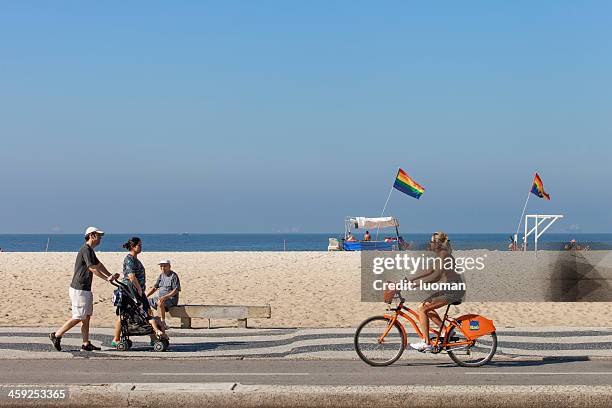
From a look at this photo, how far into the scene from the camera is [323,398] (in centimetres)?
774

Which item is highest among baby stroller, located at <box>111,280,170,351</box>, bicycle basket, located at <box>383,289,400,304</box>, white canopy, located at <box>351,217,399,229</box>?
white canopy, located at <box>351,217,399,229</box>

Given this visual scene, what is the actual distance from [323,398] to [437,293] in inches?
111

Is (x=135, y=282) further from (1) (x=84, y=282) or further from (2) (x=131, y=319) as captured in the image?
(1) (x=84, y=282)

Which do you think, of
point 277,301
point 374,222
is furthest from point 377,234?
point 277,301

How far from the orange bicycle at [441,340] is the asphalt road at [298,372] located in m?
0.15

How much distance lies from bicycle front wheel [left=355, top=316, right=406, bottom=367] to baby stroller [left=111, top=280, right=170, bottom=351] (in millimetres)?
2837

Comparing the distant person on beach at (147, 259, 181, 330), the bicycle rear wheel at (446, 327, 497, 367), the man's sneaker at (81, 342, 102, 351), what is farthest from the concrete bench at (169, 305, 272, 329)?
the bicycle rear wheel at (446, 327, 497, 367)

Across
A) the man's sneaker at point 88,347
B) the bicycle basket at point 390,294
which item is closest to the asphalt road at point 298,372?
the man's sneaker at point 88,347

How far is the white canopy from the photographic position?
5684 cm

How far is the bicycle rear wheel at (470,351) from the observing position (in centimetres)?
1013

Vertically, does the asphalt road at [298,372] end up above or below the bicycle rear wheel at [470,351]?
below

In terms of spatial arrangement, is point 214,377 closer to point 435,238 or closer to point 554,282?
point 435,238

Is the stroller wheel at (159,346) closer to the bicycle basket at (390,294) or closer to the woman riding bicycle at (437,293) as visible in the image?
the bicycle basket at (390,294)

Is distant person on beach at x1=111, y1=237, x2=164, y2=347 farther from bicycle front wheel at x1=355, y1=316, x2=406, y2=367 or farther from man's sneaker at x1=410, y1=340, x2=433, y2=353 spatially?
man's sneaker at x1=410, y1=340, x2=433, y2=353
